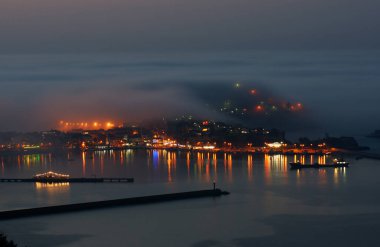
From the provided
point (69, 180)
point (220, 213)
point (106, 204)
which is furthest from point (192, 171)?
point (220, 213)

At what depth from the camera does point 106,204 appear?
49.9ft

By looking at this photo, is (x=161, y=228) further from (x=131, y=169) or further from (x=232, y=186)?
(x=131, y=169)

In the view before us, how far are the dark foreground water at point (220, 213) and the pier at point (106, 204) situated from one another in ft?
1.13

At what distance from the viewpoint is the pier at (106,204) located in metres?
14.0

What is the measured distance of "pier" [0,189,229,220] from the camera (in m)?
14.0

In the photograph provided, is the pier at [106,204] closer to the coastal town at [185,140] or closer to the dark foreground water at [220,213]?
the dark foreground water at [220,213]

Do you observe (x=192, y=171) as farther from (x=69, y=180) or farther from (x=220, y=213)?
(x=220, y=213)

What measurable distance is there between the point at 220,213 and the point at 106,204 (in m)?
2.39

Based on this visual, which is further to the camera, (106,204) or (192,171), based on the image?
(192,171)

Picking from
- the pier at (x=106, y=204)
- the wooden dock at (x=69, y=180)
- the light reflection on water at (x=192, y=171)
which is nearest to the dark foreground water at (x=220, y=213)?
the light reflection on water at (x=192, y=171)

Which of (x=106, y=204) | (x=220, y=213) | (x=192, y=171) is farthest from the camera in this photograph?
(x=192, y=171)

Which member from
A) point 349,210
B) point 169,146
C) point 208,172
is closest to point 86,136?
point 169,146

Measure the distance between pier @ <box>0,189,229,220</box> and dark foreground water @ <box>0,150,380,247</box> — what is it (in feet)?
1.13

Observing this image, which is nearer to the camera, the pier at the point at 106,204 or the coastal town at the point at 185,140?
the pier at the point at 106,204
